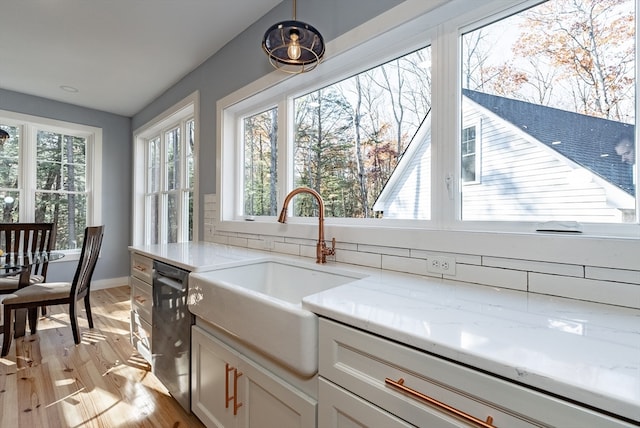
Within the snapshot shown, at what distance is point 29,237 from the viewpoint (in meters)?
3.18

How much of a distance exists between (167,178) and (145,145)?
104cm

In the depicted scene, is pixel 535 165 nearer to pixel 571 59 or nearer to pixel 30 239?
pixel 571 59

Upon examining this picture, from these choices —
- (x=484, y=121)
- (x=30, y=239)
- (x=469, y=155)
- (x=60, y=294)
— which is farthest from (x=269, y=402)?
(x=30, y=239)

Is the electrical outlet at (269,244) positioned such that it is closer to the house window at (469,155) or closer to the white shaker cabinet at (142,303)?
the white shaker cabinet at (142,303)

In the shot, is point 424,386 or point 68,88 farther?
point 68,88

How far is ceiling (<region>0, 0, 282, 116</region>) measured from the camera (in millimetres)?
2109

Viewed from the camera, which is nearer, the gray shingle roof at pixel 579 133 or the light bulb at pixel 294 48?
the gray shingle roof at pixel 579 133

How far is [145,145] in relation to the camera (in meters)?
4.43

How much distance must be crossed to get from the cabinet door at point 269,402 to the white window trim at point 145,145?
2.06 metres

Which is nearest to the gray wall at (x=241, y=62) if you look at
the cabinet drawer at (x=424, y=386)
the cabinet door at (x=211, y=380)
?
the cabinet drawer at (x=424, y=386)

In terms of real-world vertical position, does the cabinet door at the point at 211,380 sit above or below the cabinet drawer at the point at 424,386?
below

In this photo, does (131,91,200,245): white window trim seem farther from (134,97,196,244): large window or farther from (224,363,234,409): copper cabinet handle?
(224,363,234,409): copper cabinet handle

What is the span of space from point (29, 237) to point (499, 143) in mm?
4318

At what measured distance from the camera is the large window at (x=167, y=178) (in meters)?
3.37
